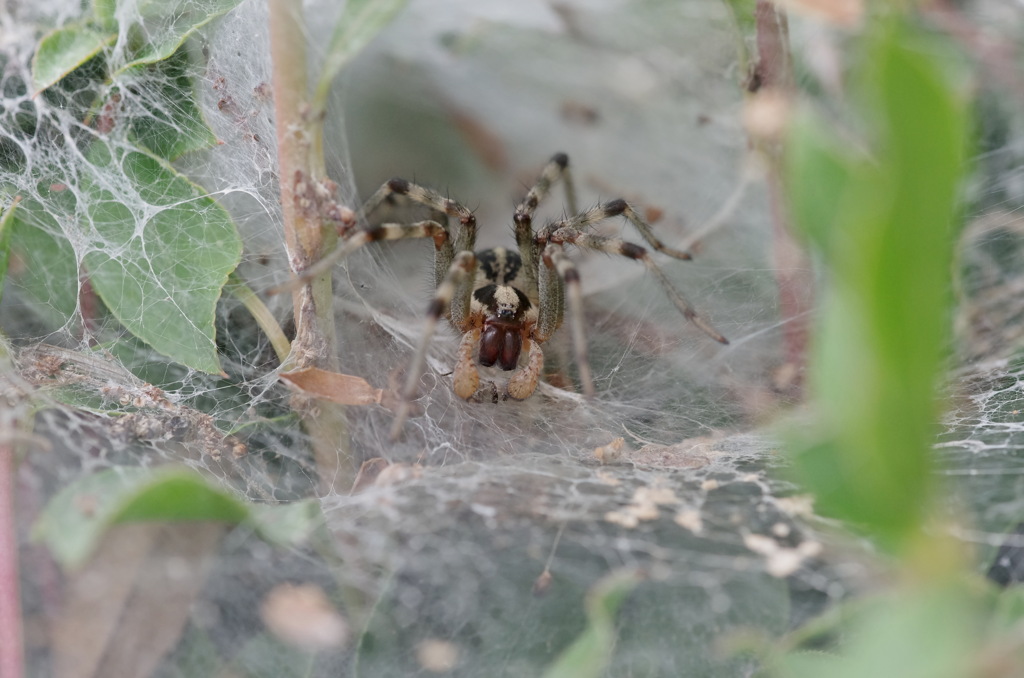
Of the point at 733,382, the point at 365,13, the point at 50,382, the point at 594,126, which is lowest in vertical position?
the point at 50,382

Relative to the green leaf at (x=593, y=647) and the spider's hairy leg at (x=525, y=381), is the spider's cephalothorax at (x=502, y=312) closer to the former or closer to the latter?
the spider's hairy leg at (x=525, y=381)

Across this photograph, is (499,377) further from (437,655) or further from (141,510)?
(141,510)

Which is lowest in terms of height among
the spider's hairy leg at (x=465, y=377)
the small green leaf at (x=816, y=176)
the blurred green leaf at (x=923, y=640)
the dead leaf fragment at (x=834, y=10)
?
the spider's hairy leg at (x=465, y=377)

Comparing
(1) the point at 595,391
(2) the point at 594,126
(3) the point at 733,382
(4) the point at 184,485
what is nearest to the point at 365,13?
(4) the point at 184,485

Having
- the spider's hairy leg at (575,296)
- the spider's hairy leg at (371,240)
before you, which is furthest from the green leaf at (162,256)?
the spider's hairy leg at (575,296)

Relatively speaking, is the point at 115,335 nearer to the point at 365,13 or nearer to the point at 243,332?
the point at 243,332

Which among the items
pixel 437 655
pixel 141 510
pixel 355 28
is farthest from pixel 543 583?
pixel 355 28
